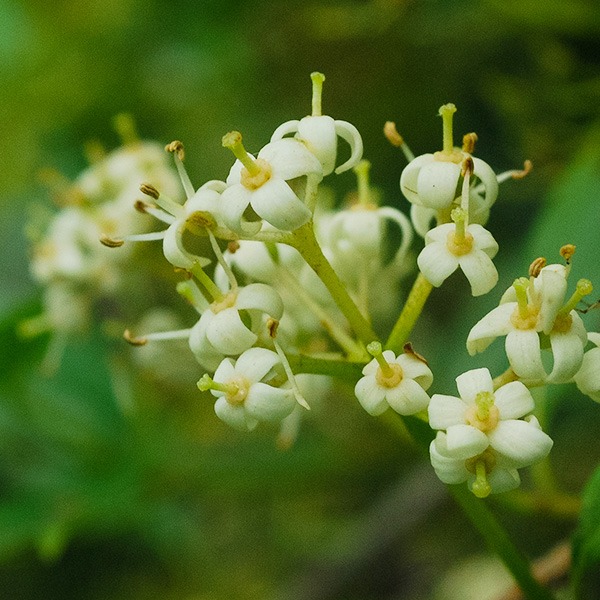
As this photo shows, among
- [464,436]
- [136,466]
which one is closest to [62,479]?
[136,466]

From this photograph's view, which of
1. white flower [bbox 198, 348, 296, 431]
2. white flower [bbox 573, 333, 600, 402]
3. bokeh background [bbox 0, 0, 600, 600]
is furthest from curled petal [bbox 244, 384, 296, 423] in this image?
bokeh background [bbox 0, 0, 600, 600]

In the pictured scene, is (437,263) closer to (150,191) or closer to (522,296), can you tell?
(522,296)

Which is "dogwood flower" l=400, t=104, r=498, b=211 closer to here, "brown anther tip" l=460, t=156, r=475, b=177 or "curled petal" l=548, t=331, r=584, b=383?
"brown anther tip" l=460, t=156, r=475, b=177

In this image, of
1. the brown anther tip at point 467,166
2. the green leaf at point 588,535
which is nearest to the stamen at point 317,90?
the brown anther tip at point 467,166

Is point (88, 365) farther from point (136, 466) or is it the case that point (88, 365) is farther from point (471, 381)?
point (471, 381)

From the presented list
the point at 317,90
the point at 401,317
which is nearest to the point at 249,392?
the point at 401,317

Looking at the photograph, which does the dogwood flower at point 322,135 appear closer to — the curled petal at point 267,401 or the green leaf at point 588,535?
the curled petal at point 267,401
